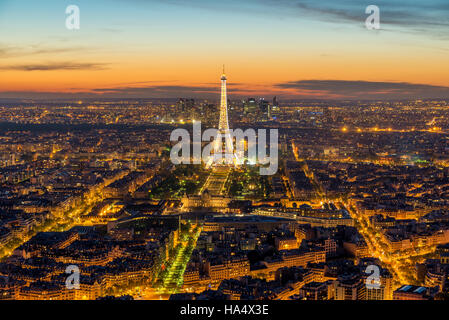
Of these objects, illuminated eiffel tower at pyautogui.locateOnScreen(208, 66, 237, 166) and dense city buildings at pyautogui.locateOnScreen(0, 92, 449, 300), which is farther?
illuminated eiffel tower at pyautogui.locateOnScreen(208, 66, 237, 166)

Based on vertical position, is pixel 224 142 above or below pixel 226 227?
above

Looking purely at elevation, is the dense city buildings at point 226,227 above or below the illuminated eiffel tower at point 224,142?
below

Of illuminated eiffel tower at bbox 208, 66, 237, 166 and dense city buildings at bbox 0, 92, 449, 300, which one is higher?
illuminated eiffel tower at bbox 208, 66, 237, 166

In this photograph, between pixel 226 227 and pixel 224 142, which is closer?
pixel 226 227

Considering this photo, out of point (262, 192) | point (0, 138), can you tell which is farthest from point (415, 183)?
point (0, 138)

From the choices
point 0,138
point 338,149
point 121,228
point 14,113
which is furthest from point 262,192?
point 14,113

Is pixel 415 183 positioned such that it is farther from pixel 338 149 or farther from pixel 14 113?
pixel 14 113

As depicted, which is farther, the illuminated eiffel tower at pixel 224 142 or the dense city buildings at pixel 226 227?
the illuminated eiffel tower at pixel 224 142
